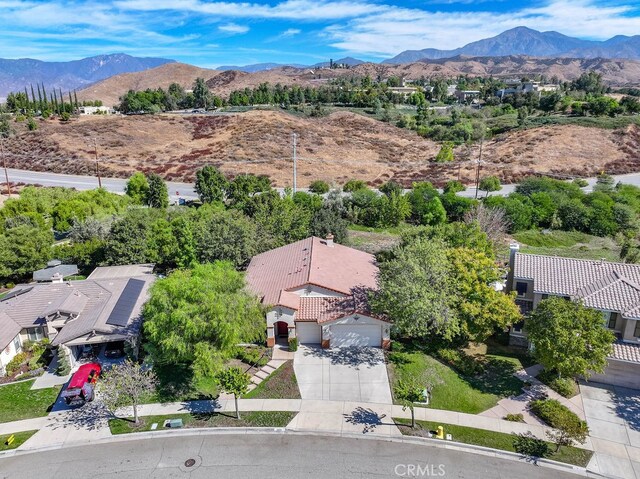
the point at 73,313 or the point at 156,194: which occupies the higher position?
the point at 156,194

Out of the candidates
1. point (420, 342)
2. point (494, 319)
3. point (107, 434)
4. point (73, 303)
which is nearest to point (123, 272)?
point (73, 303)

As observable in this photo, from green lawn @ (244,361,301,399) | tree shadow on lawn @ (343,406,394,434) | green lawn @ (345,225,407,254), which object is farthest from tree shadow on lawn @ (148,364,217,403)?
green lawn @ (345,225,407,254)

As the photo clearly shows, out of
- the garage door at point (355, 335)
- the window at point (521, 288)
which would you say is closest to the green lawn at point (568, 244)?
the window at point (521, 288)

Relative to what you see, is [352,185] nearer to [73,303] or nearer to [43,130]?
[73,303]

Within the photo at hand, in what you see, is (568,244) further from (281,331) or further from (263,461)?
(263,461)

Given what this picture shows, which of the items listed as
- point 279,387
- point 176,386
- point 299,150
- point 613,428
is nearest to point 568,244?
point 613,428

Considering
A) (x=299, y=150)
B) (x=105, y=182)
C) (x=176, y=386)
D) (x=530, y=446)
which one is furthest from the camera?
(x=299, y=150)

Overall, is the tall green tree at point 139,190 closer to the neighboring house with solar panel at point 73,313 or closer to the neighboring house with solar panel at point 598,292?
the neighboring house with solar panel at point 73,313
